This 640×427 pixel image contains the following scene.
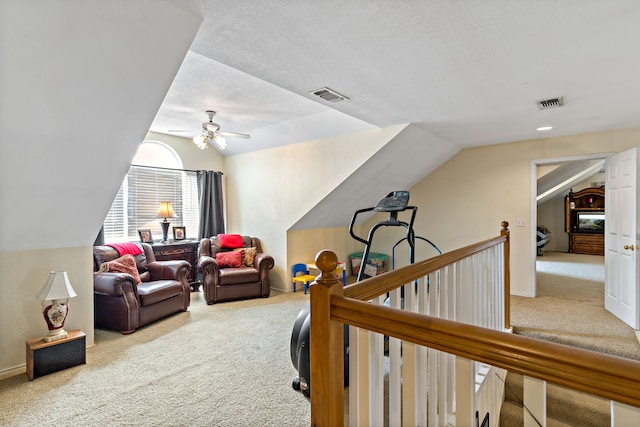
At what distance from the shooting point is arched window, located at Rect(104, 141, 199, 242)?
195 inches

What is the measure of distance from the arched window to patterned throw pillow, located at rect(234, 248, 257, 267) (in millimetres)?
1192

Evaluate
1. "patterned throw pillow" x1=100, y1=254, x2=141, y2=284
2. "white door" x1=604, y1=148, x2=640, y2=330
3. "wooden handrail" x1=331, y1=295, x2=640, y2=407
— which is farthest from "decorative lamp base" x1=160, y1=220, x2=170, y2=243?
"white door" x1=604, y1=148, x2=640, y2=330

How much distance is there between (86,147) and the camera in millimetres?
2279

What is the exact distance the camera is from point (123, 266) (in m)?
3.81

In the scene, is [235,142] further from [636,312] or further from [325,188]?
[636,312]

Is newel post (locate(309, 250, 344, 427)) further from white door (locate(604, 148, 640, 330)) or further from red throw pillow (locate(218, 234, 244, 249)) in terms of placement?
red throw pillow (locate(218, 234, 244, 249))

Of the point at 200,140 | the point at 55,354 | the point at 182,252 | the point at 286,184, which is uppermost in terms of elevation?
the point at 200,140

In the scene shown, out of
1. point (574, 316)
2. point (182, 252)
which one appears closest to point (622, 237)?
point (574, 316)

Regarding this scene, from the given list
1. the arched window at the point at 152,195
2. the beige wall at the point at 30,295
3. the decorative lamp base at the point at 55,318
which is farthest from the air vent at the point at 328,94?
the arched window at the point at 152,195

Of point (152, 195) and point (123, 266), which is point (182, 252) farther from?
point (123, 266)

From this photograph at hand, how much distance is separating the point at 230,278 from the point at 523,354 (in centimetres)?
428

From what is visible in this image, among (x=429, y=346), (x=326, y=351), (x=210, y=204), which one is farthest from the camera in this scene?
(x=210, y=204)

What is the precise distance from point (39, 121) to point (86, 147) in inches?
14.2

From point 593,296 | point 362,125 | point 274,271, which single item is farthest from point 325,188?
point 593,296
